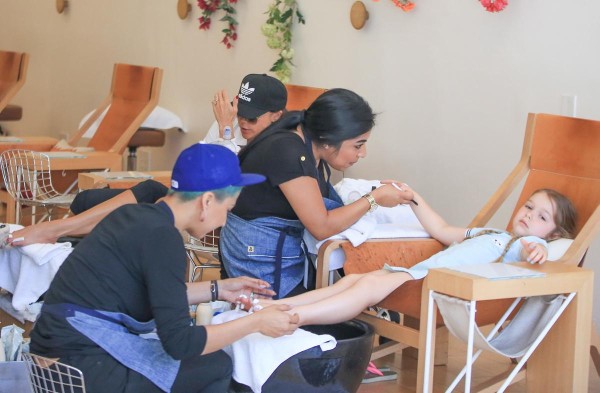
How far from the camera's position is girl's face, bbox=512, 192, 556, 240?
10.4 ft

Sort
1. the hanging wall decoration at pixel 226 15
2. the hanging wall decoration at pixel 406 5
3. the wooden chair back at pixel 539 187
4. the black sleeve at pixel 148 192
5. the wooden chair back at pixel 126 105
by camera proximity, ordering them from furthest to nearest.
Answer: the hanging wall decoration at pixel 226 15 < the wooden chair back at pixel 126 105 < the hanging wall decoration at pixel 406 5 < the black sleeve at pixel 148 192 < the wooden chair back at pixel 539 187

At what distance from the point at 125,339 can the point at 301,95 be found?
2683mm

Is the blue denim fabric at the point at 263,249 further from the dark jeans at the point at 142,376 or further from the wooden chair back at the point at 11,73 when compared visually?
the wooden chair back at the point at 11,73

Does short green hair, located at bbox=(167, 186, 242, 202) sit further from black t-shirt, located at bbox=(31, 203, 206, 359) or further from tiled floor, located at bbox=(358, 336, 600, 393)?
tiled floor, located at bbox=(358, 336, 600, 393)

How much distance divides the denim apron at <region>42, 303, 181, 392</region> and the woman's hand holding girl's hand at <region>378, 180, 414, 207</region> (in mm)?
1155

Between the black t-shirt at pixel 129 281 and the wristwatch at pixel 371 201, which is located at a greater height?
the wristwatch at pixel 371 201

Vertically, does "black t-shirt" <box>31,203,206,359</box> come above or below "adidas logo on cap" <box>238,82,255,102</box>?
below

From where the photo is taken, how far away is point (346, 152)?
3123 millimetres

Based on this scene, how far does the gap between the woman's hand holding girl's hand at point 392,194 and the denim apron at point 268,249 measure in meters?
0.29

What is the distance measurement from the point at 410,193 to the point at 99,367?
1.46 metres

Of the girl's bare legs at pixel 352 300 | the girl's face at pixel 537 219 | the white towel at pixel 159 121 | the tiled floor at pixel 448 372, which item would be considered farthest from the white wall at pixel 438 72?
the girl's bare legs at pixel 352 300

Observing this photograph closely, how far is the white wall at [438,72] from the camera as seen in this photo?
3973mm

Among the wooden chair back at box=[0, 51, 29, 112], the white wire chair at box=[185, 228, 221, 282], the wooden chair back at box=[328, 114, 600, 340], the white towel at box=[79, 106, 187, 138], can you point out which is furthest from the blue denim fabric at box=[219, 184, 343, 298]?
the wooden chair back at box=[0, 51, 29, 112]

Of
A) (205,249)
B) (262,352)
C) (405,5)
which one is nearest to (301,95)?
(405,5)
